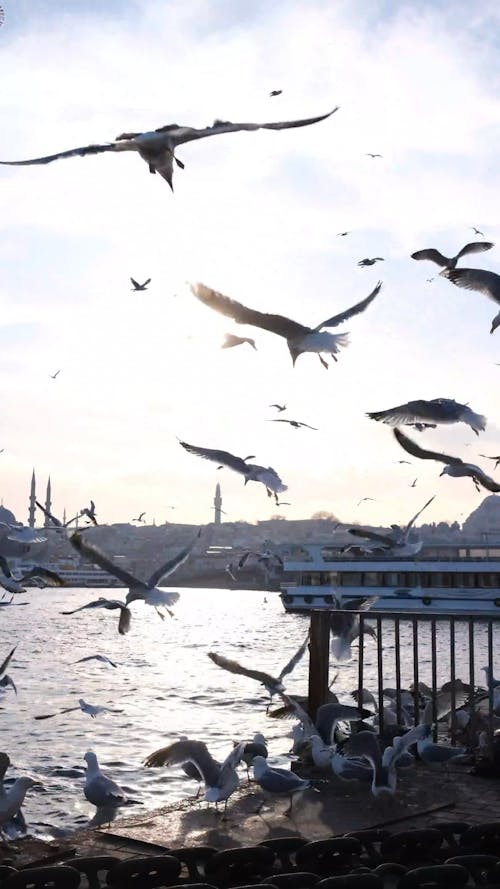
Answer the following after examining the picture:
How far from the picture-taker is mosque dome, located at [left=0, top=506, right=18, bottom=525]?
16172 mm

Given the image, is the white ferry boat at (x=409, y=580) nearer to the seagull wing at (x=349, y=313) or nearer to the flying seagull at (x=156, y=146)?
the seagull wing at (x=349, y=313)

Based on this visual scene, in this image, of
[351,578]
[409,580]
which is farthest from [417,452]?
[351,578]

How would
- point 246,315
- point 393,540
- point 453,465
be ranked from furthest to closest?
point 393,540 → point 453,465 → point 246,315

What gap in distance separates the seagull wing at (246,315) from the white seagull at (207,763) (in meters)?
3.41

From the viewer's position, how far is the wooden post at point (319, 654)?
37.8 feet

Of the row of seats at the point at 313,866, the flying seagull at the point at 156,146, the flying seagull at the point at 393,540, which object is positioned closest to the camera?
the row of seats at the point at 313,866

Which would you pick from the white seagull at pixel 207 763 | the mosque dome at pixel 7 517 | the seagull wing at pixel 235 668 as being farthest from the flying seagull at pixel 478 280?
the mosque dome at pixel 7 517

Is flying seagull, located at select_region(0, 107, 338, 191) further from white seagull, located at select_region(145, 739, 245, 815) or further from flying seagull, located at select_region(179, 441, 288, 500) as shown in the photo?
white seagull, located at select_region(145, 739, 245, 815)

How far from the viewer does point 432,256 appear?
957 centimetres

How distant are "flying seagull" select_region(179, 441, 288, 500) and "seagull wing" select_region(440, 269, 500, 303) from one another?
239 centimetres

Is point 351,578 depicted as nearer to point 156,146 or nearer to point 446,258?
point 446,258

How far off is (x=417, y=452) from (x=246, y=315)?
2.32 metres

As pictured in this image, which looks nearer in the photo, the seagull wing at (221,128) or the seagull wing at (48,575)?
the seagull wing at (221,128)

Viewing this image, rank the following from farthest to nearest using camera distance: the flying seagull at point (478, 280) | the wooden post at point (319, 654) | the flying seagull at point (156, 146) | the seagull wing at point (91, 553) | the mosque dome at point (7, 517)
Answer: the mosque dome at point (7, 517) < the wooden post at point (319, 654) < the flying seagull at point (478, 280) < the seagull wing at point (91, 553) < the flying seagull at point (156, 146)
